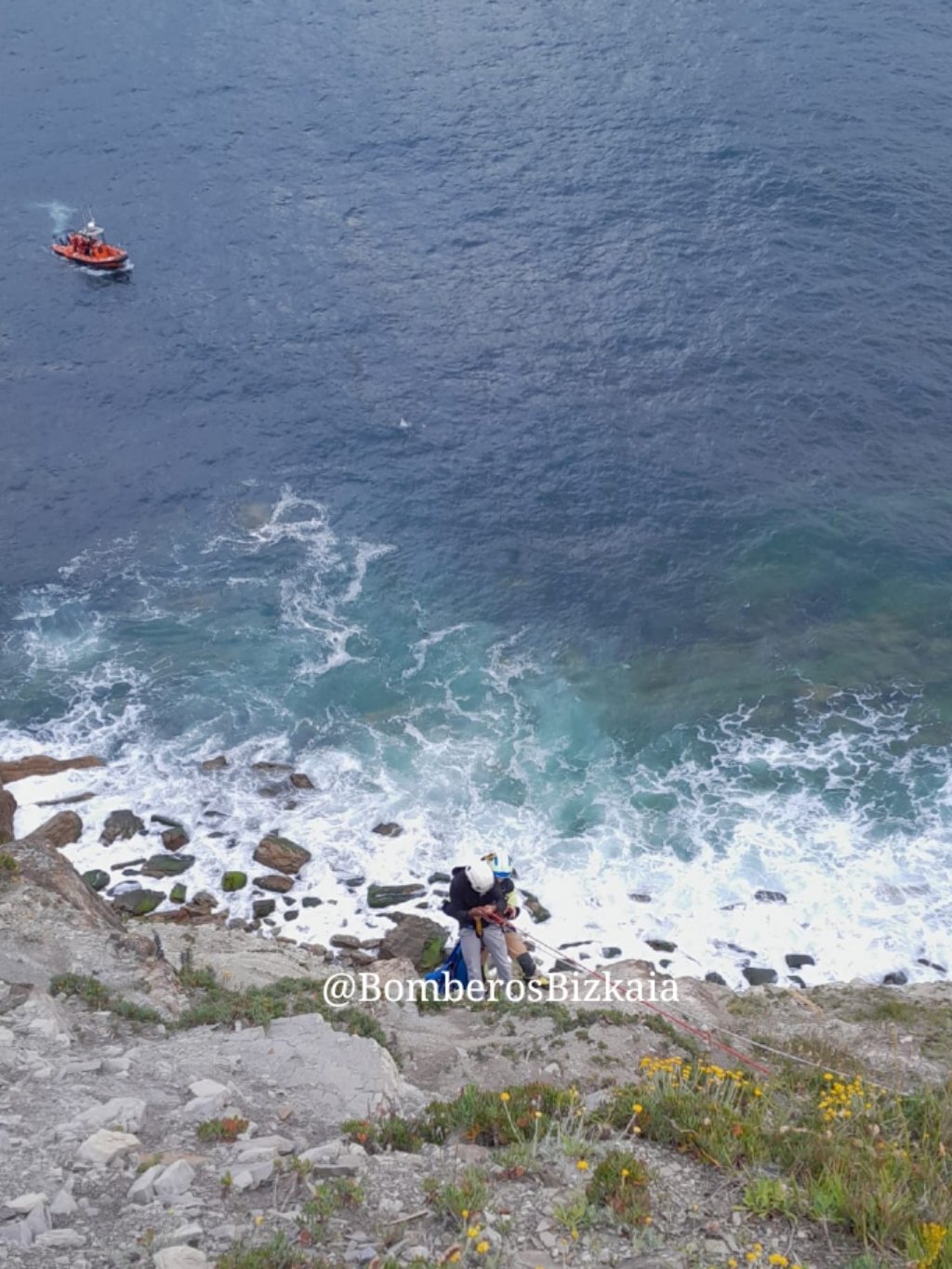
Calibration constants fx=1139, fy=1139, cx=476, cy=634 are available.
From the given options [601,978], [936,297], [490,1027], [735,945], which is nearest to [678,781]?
[735,945]

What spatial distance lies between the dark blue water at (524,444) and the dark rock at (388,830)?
425mm

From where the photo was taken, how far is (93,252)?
5153 cm

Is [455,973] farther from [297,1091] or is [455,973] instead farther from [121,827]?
[121,827]

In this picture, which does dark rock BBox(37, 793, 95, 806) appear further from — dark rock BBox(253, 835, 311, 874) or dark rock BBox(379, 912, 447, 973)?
dark rock BBox(379, 912, 447, 973)

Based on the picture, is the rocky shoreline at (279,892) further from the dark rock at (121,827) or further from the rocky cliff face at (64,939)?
the rocky cliff face at (64,939)

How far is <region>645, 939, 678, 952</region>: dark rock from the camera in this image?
2773 cm

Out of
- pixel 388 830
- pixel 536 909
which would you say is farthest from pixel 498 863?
pixel 388 830

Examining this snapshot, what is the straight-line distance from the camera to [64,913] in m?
20.5

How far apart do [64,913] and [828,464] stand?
101 ft

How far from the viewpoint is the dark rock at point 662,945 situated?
27734 millimetres

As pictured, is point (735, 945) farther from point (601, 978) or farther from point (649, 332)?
point (649, 332)

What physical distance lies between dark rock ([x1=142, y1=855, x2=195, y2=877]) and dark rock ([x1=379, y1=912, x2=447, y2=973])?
5951 mm

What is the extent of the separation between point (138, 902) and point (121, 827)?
2809mm

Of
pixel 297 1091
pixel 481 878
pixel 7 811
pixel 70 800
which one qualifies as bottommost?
pixel 70 800
